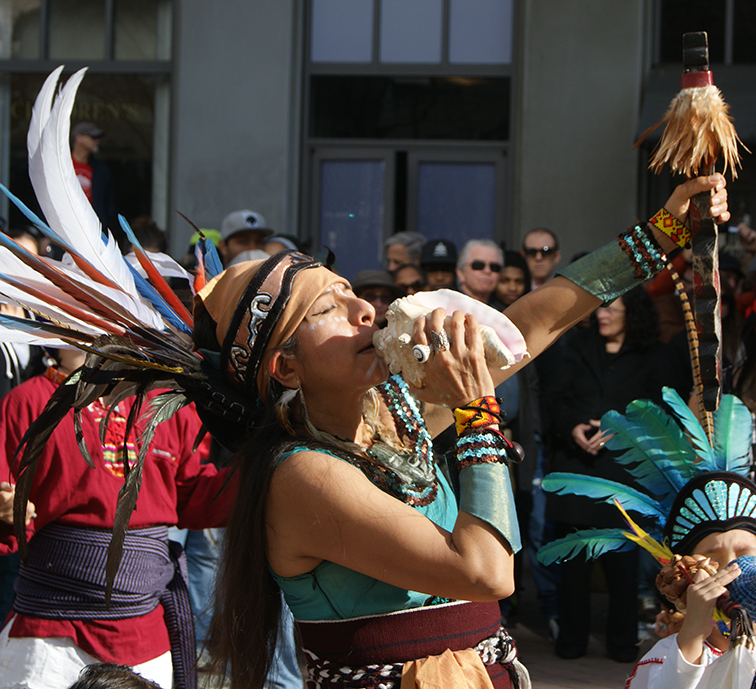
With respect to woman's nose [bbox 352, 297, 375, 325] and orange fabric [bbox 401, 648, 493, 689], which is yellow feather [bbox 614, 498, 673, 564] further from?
woman's nose [bbox 352, 297, 375, 325]

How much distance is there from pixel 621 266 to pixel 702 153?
0.97 ft

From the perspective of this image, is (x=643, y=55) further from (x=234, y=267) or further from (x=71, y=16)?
(x=234, y=267)

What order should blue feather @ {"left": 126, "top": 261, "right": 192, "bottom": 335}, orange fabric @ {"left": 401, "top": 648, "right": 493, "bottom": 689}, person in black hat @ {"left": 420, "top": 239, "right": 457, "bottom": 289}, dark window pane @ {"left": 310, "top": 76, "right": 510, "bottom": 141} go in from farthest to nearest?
dark window pane @ {"left": 310, "top": 76, "right": 510, "bottom": 141}
person in black hat @ {"left": 420, "top": 239, "right": 457, "bottom": 289}
blue feather @ {"left": 126, "top": 261, "right": 192, "bottom": 335}
orange fabric @ {"left": 401, "top": 648, "right": 493, "bottom": 689}

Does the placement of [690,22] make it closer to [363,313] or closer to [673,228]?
[673,228]

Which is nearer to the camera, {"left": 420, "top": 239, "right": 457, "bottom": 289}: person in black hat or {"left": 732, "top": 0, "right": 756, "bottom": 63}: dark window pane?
{"left": 420, "top": 239, "right": 457, "bottom": 289}: person in black hat

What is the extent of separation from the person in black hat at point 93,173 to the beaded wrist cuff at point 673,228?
5609 millimetres

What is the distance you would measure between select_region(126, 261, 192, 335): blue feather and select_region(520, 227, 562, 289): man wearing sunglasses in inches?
163

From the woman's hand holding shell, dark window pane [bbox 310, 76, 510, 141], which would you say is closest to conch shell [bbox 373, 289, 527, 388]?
the woman's hand holding shell

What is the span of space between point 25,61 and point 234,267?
24.3 feet

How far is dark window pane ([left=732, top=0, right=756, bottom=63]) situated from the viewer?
25.3 feet

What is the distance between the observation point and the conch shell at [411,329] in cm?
179

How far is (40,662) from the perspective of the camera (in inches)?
105

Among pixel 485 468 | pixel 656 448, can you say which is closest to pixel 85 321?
pixel 485 468

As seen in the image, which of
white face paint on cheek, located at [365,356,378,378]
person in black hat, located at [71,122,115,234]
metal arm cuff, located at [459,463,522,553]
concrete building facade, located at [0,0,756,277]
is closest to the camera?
metal arm cuff, located at [459,463,522,553]
